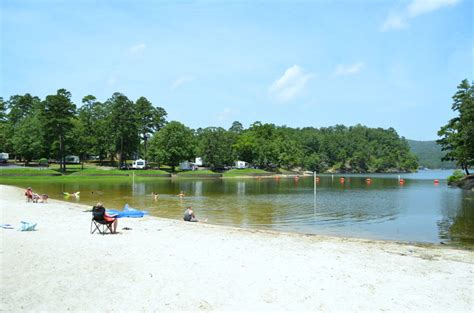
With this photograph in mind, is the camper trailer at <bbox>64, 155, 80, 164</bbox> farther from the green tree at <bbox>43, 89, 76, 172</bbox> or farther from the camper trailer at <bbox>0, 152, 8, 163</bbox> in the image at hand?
the green tree at <bbox>43, 89, 76, 172</bbox>

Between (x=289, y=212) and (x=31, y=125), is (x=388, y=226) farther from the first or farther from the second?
(x=31, y=125)

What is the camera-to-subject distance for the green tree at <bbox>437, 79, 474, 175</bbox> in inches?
2388

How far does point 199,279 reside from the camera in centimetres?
1128

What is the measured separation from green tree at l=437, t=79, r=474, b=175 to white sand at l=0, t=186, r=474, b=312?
50337mm

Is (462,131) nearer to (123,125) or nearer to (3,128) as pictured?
(123,125)

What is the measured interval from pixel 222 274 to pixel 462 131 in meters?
63.4

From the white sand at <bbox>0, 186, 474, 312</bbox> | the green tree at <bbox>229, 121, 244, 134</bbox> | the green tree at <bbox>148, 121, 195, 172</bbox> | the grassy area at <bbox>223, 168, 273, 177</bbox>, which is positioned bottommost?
the white sand at <bbox>0, 186, 474, 312</bbox>

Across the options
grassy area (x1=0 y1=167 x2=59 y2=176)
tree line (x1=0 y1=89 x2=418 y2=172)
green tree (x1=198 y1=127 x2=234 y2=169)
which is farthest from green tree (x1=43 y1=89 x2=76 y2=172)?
green tree (x1=198 y1=127 x2=234 y2=169)

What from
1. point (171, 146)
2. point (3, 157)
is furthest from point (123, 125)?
point (3, 157)

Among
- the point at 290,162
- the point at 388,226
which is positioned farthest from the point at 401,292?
the point at 290,162

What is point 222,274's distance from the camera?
11.9 m

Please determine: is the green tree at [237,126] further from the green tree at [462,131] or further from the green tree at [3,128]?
the green tree at [462,131]

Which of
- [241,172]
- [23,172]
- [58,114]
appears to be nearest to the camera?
[23,172]

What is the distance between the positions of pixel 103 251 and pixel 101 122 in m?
106
